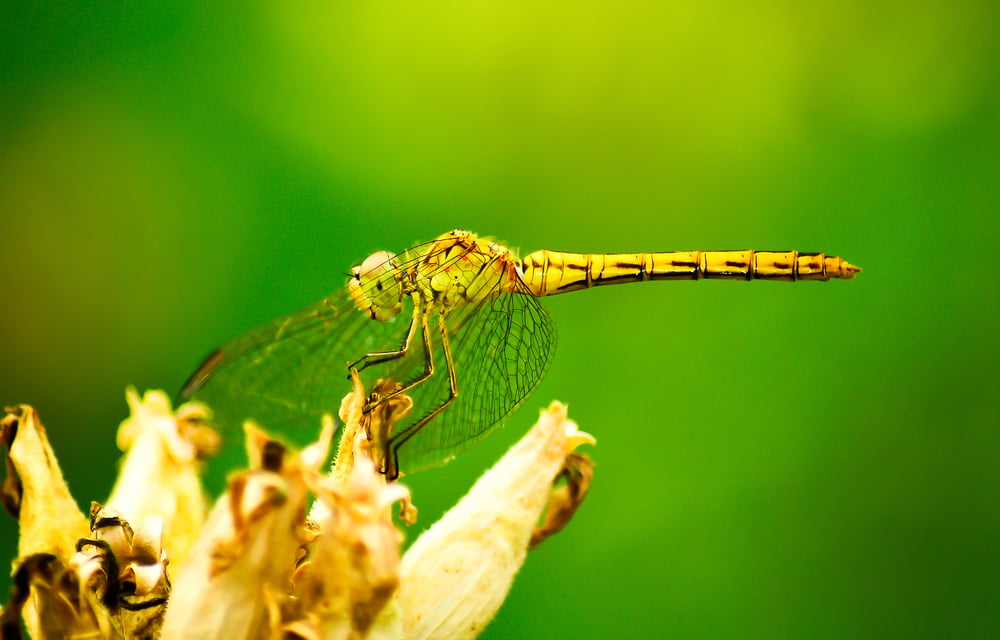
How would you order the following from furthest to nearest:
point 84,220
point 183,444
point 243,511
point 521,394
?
1. point 84,220
2. point 521,394
3. point 183,444
4. point 243,511

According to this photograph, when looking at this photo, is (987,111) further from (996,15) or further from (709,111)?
(709,111)

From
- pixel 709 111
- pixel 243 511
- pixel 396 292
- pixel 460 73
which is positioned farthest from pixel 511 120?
pixel 243 511

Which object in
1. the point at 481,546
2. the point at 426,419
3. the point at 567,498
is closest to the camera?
the point at 481,546

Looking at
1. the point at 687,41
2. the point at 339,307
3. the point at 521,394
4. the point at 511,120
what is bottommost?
the point at 521,394

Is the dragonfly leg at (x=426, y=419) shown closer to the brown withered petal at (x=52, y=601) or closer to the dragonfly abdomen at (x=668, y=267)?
the dragonfly abdomen at (x=668, y=267)

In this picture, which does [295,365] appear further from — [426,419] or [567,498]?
[567,498]

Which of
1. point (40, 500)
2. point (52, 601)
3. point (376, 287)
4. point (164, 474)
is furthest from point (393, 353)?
point (52, 601)

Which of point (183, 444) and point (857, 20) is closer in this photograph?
point (183, 444)

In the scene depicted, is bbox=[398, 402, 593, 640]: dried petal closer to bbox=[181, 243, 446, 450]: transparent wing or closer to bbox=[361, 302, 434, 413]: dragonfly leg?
bbox=[361, 302, 434, 413]: dragonfly leg
